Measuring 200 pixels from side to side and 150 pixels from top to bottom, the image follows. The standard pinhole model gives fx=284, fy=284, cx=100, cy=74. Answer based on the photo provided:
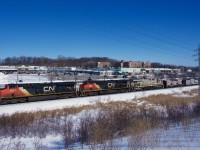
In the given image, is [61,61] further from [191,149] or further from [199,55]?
[191,149]

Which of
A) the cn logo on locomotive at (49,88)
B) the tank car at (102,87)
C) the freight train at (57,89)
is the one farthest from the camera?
the tank car at (102,87)

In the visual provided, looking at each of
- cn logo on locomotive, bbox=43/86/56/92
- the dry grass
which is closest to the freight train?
cn logo on locomotive, bbox=43/86/56/92

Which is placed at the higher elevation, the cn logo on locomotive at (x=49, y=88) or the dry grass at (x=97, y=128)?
the cn logo on locomotive at (x=49, y=88)

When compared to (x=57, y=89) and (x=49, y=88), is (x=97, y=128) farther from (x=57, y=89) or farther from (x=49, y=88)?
(x=57, y=89)

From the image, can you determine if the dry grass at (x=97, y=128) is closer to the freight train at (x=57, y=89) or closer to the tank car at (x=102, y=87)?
the freight train at (x=57, y=89)

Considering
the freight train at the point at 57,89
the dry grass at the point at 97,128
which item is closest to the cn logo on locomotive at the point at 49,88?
the freight train at the point at 57,89

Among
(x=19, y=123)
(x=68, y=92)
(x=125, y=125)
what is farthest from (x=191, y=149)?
(x=68, y=92)

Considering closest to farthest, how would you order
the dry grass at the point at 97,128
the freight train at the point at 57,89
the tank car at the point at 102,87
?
the dry grass at the point at 97,128, the freight train at the point at 57,89, the tank car at the point at 102,87

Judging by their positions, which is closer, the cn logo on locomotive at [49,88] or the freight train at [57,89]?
the freight train at [57,89]

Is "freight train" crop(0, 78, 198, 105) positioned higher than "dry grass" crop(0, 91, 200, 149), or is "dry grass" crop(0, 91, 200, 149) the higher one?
"freight train" crop(0, 78, 198, 105)

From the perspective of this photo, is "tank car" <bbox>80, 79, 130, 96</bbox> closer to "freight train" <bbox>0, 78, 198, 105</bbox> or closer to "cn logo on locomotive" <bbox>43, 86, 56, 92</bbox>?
"freight train" <bbox>0, 78, 198, 105</bbox>

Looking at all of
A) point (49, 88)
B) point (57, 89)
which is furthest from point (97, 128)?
point (57, 89)

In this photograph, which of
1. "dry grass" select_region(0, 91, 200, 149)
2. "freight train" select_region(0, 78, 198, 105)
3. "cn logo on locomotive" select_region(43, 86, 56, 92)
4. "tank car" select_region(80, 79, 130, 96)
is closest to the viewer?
"dry grass" select_region(0, 91, 200, 149)

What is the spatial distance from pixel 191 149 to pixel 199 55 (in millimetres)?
24976
